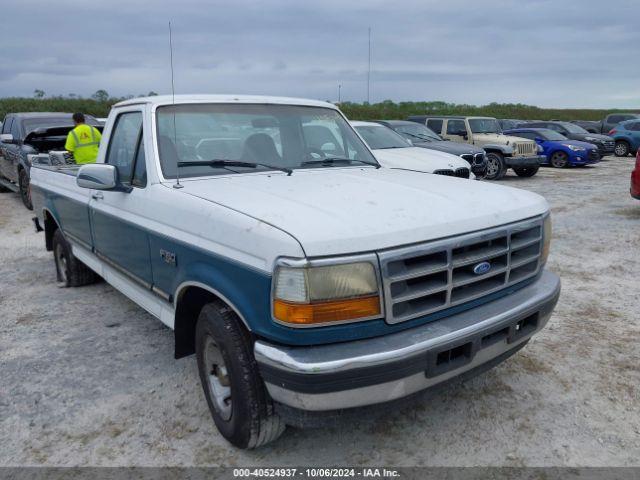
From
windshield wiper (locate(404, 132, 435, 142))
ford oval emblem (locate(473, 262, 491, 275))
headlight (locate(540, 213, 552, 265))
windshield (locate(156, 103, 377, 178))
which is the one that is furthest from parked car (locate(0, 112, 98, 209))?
ford oval emblem (locate(473, 262, 491, 275))

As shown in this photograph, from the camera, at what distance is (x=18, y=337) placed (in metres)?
4.38

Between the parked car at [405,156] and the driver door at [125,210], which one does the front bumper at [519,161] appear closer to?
the parked car at [405,156]

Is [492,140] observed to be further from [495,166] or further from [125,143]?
[125,143]

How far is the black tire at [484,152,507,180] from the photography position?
14.5 meters

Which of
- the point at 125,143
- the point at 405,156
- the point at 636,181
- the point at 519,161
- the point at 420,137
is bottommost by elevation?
the point at 519,161

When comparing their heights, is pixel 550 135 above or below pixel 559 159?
above

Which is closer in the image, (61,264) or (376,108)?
(61,264)

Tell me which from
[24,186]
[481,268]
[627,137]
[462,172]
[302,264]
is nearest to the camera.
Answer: [302,264]

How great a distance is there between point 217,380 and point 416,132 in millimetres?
10952

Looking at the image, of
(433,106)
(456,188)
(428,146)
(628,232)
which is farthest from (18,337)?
(433,106)

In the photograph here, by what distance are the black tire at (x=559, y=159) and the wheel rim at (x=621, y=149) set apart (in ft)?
19.9

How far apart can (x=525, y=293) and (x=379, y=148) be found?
24.0 feet

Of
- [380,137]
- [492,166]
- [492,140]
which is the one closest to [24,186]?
[380,137]

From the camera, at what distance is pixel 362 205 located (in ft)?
8.96
